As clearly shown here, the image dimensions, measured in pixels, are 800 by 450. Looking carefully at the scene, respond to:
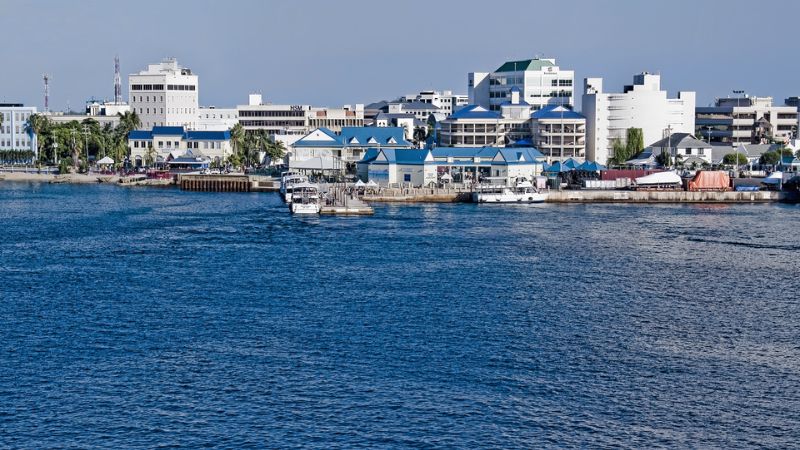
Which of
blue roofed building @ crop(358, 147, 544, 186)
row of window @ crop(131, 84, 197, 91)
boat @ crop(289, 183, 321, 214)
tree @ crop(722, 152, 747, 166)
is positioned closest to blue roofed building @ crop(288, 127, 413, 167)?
blue roofed building @ crop(358, 147, 544, 186)

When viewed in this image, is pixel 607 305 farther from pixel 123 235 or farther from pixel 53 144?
pixel 53 144

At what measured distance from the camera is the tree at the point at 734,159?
93.4 metres

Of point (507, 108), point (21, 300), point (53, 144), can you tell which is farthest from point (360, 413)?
point (53, 144)

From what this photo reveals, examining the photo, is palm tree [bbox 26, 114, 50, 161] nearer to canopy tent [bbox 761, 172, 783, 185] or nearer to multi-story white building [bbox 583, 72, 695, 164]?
multi-story white building [bbox 583, 72, 695, 164]

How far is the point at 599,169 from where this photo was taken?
83938 mm

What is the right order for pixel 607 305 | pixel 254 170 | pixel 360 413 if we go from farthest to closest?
pixel 254 170
pixel 607 305
pixel 360 413

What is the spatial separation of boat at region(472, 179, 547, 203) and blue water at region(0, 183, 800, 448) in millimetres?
18241

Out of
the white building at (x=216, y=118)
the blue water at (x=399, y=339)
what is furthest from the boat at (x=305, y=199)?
the white building at (x=216, y=118)

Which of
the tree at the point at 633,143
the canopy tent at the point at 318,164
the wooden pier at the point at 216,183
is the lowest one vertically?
the wooden pier at the point at 216,183

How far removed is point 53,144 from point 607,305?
83729 mm

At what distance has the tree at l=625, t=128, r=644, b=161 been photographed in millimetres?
94125

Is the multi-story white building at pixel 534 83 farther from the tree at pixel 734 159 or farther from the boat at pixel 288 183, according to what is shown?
the boat at pixel 288 183

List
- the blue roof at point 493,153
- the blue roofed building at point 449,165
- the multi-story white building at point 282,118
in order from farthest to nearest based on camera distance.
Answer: the multi-story white building at point 282,118, the blue roof at point 493,153, the blue roofed building at point 449,165

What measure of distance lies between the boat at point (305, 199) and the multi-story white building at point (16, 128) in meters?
52.0
